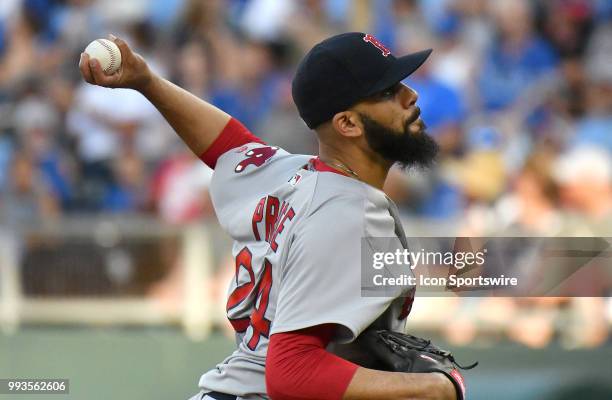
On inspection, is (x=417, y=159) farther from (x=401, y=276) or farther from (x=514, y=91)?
(x=514, y=91)

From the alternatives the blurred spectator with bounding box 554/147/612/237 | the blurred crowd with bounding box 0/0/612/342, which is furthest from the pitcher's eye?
the blurred spectator with bounding box 554/147/612/237

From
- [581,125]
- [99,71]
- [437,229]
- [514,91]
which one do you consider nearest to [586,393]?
[437,229]

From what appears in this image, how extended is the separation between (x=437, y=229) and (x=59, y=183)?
11.1ft

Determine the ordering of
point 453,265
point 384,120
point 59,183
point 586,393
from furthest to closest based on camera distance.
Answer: point 59,183
point 586,393
point 453,265
point 384,120

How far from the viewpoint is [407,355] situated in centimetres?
306

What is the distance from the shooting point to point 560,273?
5508mm

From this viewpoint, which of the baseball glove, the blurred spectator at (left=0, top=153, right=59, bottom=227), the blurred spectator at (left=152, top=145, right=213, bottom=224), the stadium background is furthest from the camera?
the blurred spectator at (left=0, top=153, right=59, bottom=227)

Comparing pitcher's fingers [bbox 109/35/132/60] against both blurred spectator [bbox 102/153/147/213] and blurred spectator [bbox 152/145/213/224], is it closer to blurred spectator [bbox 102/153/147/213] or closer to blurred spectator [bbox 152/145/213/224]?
blurred spectator [bbox 152/145/213/224]

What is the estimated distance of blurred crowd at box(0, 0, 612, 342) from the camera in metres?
7.29

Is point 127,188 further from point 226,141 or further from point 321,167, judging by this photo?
point 321,167

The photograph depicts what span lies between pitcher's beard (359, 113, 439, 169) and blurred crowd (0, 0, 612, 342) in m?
3.32

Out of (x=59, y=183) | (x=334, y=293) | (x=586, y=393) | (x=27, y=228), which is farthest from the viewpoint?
(x=59, y=183)

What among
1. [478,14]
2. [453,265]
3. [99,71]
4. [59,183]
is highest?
[478,14]

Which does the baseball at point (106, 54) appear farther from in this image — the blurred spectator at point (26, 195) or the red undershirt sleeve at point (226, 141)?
→ the blurred spectator at point (26, 195)
